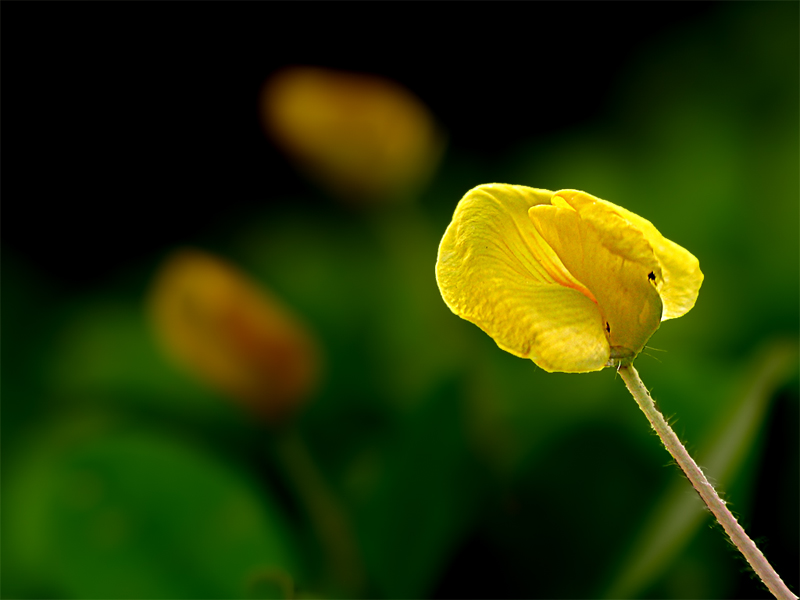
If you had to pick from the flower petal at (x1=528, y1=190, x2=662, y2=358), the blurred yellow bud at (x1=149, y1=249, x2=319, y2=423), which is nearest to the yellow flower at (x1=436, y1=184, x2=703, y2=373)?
the flower petal at (x1=528, y1=190, x2=662, y2=358)

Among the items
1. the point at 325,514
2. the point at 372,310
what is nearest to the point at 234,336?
the point at 325,514

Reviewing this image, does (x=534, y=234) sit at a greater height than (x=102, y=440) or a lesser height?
greater

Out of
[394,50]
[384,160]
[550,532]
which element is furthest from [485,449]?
[394,50]

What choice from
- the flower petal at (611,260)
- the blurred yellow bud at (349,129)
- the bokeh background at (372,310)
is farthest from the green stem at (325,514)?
the flower petal at (611,260)

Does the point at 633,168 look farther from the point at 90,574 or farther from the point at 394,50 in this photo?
the point at 90,574

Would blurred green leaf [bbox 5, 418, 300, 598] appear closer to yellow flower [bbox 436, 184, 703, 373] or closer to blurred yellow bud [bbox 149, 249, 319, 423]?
blurred yellow bud [bbox 149, 249, 319, 423]

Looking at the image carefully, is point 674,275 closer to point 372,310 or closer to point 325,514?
point 325,514

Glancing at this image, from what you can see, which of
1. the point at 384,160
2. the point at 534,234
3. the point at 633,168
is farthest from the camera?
the point at 633,168
